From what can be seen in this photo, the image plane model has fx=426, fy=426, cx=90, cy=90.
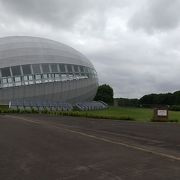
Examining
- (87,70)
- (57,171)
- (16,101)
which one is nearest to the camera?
(57,171)

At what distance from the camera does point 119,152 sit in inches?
492

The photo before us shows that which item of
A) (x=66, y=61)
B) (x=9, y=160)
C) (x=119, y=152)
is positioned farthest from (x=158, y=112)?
(x=66, y=61)

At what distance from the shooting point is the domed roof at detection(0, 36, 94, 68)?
208 feet

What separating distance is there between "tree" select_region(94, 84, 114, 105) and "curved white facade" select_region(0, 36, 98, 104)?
56.4 m

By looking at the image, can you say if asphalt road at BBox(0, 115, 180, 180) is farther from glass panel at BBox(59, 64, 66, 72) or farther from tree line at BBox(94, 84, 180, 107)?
tree line at BBox(94, 84, 180, 107)

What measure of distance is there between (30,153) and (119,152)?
2585mm

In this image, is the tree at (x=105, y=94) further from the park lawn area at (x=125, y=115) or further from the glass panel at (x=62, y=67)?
the park lawn area at (x=125, y=115)

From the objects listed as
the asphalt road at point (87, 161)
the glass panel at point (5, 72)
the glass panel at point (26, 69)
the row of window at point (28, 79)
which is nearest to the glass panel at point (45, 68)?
the row of window at point (28, 79)

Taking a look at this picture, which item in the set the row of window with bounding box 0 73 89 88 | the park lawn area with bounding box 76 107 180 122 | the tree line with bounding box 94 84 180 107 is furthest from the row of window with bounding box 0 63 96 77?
the tree line with bounding box 94 84 180 107

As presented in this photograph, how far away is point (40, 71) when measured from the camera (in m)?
63.7

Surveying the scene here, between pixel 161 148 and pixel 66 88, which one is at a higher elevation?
pixel 66 88

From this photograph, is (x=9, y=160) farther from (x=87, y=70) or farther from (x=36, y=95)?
(x=87, y=70)

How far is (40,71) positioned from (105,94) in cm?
7202

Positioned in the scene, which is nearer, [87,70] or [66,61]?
[66,61]
